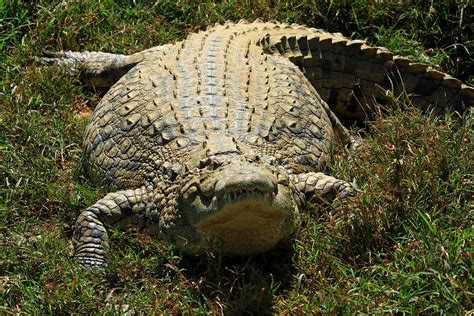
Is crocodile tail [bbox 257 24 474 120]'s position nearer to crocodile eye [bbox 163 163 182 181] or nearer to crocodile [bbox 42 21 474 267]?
crocodile [bbox 42 21 474 267]

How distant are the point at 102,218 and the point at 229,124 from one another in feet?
3.23

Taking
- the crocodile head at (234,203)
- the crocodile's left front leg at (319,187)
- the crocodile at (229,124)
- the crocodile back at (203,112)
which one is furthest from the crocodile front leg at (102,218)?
the crocodile's left front leg at (319,187)

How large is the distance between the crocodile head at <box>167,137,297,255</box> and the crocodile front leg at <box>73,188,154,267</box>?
0.43 meters

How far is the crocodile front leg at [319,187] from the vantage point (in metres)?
6.10

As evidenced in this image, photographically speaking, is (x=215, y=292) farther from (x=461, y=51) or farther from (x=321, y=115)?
(x=461, y=51)

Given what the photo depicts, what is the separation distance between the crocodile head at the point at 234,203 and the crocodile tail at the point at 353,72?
1.91 metres

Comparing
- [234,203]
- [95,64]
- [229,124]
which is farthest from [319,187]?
[95,64]

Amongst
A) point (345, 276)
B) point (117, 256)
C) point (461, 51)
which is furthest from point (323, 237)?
point (461, 51)

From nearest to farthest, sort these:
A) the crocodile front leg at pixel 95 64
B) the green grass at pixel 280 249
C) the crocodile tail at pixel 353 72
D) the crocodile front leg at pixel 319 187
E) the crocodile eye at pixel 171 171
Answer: the green grass at pixel 280 249 < the crocodile eye at pixel 171 171 < the crocodile front leg at pixel 319 187 < the crocodile tail at pixel 353 72 < the crocodile front leg at pixel 95 64

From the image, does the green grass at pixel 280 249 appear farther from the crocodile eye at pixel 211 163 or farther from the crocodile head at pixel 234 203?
the crocodile eye at pixel 211 163

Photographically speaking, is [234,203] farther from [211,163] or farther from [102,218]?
[102,218]

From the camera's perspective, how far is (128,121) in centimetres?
651

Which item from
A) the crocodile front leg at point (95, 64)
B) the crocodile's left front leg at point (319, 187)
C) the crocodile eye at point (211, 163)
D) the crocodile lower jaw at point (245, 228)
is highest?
the crocodile eye at point (211, 163)

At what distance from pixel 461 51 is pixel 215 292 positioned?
3792 millimetres
